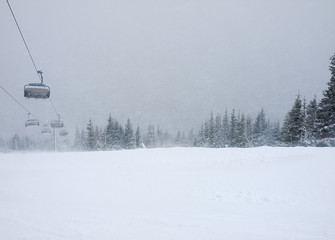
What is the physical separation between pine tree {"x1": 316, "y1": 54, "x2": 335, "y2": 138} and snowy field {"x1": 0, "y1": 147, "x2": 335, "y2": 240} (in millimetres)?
13107

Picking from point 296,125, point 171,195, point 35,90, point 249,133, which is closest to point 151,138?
point 249,133

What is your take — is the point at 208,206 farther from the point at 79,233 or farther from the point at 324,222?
the point at 79,233

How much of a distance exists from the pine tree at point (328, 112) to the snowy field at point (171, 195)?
1311 cm

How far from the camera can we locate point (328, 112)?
27.9m

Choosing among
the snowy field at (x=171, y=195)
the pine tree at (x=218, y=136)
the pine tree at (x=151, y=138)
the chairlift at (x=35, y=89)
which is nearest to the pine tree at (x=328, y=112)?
the snowy field at (x=171, y=195)

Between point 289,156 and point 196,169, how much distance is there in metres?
Answer: 7.88

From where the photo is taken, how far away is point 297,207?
8.91 m

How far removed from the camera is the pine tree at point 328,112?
27438mm

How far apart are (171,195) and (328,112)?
27.3 meters

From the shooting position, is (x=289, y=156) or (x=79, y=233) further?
(x=289, y=156)

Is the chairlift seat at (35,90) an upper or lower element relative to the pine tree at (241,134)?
upper

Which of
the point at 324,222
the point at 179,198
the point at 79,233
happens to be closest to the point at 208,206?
the point at 179,198

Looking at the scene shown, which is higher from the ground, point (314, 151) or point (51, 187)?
point (314, 151)

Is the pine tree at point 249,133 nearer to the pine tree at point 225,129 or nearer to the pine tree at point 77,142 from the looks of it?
the pine tree at point 225,129
